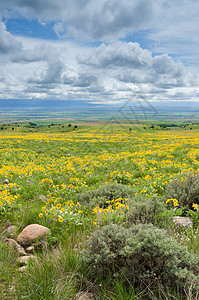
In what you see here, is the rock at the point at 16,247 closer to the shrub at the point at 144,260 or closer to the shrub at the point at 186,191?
the shrub at the point at 144,260

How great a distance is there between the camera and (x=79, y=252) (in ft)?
12.0

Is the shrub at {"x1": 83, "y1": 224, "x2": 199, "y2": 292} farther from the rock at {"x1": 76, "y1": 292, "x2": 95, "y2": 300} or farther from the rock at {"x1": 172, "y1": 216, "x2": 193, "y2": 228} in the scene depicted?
the rock at {"x1": 172, "y1": 216, "x2": 193, "y2": 228}

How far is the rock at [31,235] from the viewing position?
4.51m

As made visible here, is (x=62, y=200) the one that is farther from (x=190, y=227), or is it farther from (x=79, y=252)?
(x=190, y=227)

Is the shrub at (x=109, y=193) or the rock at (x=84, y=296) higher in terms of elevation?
the shrub at (x=109, y=193)

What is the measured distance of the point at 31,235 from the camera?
4559mm

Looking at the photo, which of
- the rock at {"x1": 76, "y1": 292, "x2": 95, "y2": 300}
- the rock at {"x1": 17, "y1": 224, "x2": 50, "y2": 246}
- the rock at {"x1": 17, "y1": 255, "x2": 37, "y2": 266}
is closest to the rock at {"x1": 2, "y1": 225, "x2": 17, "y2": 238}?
the rock at {"x1": 17, "y1": 224, "x2": 50, "y2": 246}

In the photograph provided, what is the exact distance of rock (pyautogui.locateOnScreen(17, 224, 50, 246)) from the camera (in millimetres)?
4508

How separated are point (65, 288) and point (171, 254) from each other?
63.3 inches

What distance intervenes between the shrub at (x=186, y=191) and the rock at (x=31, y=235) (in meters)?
3.85

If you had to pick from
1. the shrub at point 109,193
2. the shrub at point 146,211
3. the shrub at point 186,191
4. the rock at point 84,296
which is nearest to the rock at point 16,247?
the rock at point 84,296

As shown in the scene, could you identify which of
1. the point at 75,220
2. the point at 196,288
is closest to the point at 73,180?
the point at 75,220

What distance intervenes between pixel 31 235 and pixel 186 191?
4.64 meters

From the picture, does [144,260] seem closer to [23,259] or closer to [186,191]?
[23,259]
